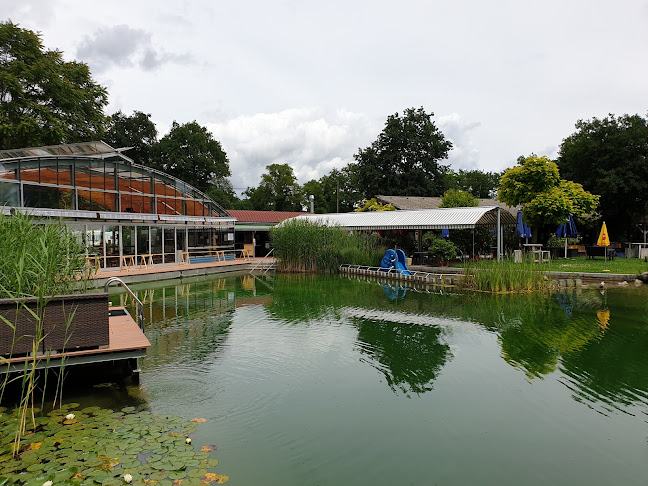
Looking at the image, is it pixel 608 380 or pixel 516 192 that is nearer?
pixel 608 380

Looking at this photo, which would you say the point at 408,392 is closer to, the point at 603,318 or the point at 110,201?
the point at 603,318

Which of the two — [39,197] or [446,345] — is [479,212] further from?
[39,197]

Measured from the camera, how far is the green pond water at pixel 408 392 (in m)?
4.15

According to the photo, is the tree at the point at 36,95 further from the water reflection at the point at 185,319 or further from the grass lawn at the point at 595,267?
the grass lawn at the point at 595,267

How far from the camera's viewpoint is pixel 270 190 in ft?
155

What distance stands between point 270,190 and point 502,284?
35626 mm

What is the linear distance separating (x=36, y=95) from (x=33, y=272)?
20.6 metres

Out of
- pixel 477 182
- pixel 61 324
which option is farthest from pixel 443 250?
pixel 477 182

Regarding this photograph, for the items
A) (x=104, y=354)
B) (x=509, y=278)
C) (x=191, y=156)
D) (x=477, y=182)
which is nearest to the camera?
(x=104, y=354)

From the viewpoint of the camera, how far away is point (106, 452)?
4102 mm

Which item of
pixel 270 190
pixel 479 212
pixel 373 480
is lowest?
pixel 373 480

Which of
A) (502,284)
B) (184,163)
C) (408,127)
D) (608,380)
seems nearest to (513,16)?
(502,284)

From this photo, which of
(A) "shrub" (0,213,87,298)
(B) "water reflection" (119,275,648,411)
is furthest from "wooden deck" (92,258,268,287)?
(A) "shrub" (0,213,87,298)

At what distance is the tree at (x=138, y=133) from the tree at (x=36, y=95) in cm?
1871
